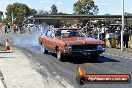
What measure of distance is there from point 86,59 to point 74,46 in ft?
5.59

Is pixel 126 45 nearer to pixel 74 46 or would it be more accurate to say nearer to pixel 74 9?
pixel 74 46

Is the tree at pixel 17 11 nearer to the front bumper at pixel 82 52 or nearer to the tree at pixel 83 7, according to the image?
the tree at pixel 83 7

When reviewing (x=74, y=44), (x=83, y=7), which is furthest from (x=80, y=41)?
(x=83, y=7)

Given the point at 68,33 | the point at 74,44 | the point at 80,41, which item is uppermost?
the point at 68,33

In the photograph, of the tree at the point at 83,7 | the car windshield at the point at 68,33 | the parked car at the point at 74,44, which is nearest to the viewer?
the parked car at the point at 74,44

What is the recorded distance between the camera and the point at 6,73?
36.2 ft

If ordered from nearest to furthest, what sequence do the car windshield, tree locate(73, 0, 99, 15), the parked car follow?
the parked car
the car windshield
tree locate(73, 0, 99, 15)

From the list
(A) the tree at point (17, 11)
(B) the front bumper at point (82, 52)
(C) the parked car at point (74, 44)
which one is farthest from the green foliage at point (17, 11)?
(B) the front bumper at point (82, 52)

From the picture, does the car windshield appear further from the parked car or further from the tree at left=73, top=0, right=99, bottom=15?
the tree at left=73, top=0, right=99, bottom=15

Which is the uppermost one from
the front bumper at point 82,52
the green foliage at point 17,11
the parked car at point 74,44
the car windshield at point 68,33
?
the green foliage at point 17,11

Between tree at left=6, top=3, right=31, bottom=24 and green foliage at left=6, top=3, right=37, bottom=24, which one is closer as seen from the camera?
tree at left=6, top=3, right=31, bottom=24

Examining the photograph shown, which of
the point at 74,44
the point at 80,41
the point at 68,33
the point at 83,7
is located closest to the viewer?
the point at 74,44

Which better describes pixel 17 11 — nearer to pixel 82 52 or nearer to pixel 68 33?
pixel 68 33

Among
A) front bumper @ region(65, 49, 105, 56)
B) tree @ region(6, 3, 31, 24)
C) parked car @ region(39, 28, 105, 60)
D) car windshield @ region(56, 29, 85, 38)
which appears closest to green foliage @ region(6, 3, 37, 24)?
tree @ region(6, 3, 31, 24)
